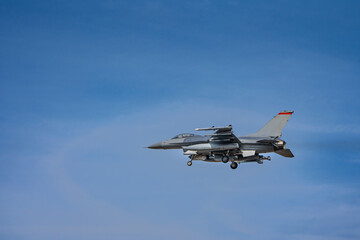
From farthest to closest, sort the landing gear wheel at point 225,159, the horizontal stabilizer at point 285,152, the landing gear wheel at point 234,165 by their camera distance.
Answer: the landing gear wheel at point 234,165 → the landing gear wheel at point 225,159 → the horizontal stabilizer at point 285,152

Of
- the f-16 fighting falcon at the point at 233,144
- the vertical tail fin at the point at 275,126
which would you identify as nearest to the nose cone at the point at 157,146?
the f-16 fighting falcon at the point at 233,144

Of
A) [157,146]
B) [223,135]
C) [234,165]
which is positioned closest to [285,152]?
[234,165]

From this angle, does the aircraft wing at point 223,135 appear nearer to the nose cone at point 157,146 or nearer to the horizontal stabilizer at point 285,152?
the horizontal stabilizer at point 285,152

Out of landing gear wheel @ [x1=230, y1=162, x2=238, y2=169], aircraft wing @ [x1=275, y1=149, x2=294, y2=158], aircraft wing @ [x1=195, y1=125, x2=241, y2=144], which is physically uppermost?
aircraft wing @ [x1=195, y1=125, x2=241, y2=144]

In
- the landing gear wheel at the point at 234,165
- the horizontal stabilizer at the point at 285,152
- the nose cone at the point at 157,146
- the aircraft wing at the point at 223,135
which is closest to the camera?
the aircraft wing at the point at 223,135

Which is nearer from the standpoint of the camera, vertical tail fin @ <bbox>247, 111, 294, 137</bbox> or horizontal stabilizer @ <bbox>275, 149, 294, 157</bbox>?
vertical tail fin @ <bbox>247, 111, 294, 137</bbox>

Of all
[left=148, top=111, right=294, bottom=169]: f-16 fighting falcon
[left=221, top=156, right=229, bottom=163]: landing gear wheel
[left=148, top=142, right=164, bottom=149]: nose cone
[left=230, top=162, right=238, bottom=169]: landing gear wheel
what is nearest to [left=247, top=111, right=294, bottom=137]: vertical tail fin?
[left=148, top=111, right=294, bottom=169]: f-16 fighting falcon

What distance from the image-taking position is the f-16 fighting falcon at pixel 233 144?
243ft

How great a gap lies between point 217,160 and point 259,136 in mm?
5537

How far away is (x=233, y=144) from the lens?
245 feet

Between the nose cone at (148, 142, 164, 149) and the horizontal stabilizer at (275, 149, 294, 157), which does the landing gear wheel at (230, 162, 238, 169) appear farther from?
the nose cone at (148, 142, 164, 149)

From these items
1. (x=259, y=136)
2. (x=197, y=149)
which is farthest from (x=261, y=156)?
(x=197, y=149)

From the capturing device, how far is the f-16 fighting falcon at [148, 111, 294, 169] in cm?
7394

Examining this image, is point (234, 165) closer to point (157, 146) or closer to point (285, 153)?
point (285, 153)
